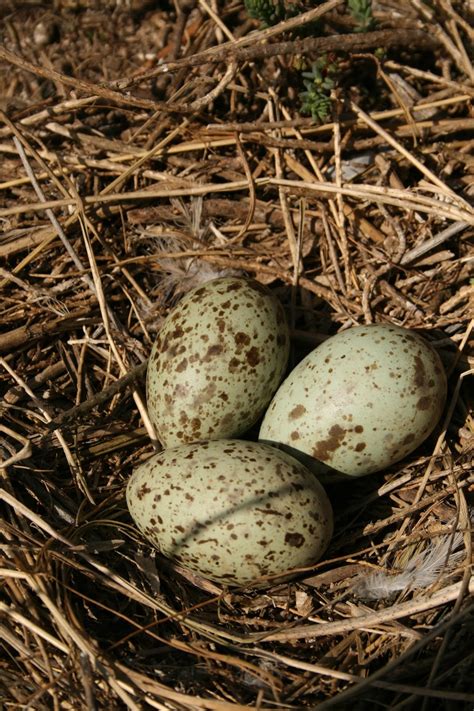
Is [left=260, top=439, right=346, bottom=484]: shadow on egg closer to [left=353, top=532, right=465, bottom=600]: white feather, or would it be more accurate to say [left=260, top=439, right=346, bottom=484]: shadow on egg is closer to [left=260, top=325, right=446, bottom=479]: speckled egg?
[left=260, top=325, right=446, bottom=479]: speckled egg

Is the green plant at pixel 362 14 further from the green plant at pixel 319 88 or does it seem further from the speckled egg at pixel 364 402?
the speckled egg at pixel 364 402

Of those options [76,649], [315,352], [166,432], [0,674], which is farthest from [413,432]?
[0,674]

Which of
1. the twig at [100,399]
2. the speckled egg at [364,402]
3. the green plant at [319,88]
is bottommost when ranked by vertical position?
the speckled egg at [364,402]

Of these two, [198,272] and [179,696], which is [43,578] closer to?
[179,696]

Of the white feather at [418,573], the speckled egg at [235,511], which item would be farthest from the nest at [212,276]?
the speckled egg at [235,511]

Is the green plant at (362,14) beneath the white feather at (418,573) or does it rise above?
above

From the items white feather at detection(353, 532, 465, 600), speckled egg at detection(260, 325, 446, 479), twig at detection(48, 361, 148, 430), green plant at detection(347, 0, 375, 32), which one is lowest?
white feather at detection(353, 532, 465, 600)

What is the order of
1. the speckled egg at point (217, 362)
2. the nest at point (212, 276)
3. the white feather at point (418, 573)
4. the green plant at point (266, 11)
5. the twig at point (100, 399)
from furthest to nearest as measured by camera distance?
the green plant at point (266, 11)
the twig at point (100, 399)
the speckled egg at point (217, 362)
the white feather at point (418, 573)
the nest at point (212, 276)

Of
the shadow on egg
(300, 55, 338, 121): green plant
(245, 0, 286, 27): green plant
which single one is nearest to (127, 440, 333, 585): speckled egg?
the shadow on egg
